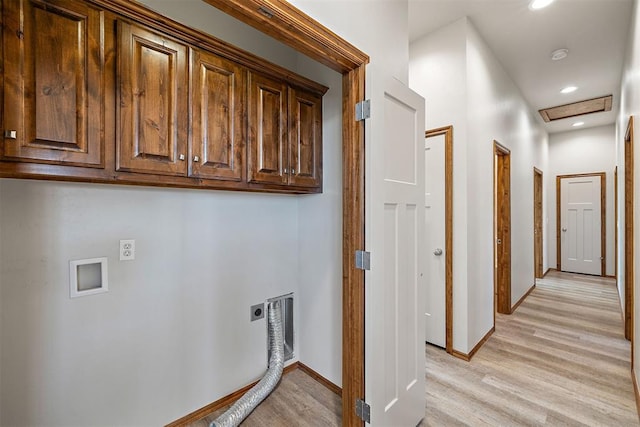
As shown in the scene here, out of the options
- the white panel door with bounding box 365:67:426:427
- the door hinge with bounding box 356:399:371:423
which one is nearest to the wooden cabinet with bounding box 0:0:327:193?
the white panel door with bounding box 365:67:426:427

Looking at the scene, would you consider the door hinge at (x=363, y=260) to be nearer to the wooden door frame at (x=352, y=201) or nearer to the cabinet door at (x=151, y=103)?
the wooden door frame at (x=352, y=201)

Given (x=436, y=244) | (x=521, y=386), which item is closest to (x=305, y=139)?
(x=436, y=244)

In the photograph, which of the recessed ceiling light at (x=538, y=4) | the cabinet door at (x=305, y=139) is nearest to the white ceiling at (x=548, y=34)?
the recessed ceiling light at (x=538, y=4)

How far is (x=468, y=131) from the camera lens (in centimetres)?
257

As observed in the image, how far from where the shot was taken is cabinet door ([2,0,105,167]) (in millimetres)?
1048

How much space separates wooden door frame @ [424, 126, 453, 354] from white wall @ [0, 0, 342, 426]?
1.18 metres

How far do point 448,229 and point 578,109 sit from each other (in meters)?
4.18

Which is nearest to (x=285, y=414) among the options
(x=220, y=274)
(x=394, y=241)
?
(x=220, y=274)

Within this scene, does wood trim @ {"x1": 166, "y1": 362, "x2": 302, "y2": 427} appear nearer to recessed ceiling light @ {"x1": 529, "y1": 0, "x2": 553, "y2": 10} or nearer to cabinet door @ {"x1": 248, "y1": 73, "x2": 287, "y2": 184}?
cabinet door @ {"x1": 248, "y1": 73, "x2": 287, "y2": 184}

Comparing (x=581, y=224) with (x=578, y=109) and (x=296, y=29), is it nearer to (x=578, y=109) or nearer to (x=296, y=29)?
(x=578, y=109)

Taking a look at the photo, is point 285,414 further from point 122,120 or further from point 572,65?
point 572,65

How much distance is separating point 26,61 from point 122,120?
0.34 meters

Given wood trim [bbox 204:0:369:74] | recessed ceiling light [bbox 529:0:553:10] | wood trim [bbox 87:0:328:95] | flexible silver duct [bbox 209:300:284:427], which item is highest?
recessed ceiling light [bbox 529:0:553:10]

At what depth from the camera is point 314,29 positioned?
4.04 feet
